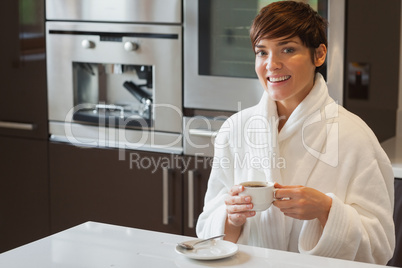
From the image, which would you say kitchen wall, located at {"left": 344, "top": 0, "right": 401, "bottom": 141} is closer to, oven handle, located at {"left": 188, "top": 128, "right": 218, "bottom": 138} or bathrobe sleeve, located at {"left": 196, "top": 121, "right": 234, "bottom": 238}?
oven handle, located at {"left": 188, "top": 128, "right": 218, "bottom": 138}

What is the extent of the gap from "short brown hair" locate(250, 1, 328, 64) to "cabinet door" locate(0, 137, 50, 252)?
1.64 m

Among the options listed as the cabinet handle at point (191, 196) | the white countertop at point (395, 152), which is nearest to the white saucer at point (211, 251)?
the white countertop at point (395, 152)

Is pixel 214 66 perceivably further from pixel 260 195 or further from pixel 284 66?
pixel 260 195

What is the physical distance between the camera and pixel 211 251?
1552 millimetres

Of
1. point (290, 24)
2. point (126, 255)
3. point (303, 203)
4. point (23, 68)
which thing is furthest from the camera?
point (23, 68)

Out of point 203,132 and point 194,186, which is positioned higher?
point 203,132

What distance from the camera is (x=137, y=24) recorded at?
114 inches

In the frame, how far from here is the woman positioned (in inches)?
68.3

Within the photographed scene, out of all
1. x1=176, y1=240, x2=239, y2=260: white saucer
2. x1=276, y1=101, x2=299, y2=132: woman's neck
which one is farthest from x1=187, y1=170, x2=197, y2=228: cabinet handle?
x1=176, y1=240, x2=239, y2=260: white saucer

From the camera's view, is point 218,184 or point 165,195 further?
point 165,195

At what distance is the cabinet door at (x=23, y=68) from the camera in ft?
10.4

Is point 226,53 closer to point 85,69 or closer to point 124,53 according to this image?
point 124,53

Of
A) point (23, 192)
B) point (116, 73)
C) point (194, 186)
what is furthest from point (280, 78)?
point (23, 192)

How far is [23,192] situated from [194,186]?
0.94 metres
